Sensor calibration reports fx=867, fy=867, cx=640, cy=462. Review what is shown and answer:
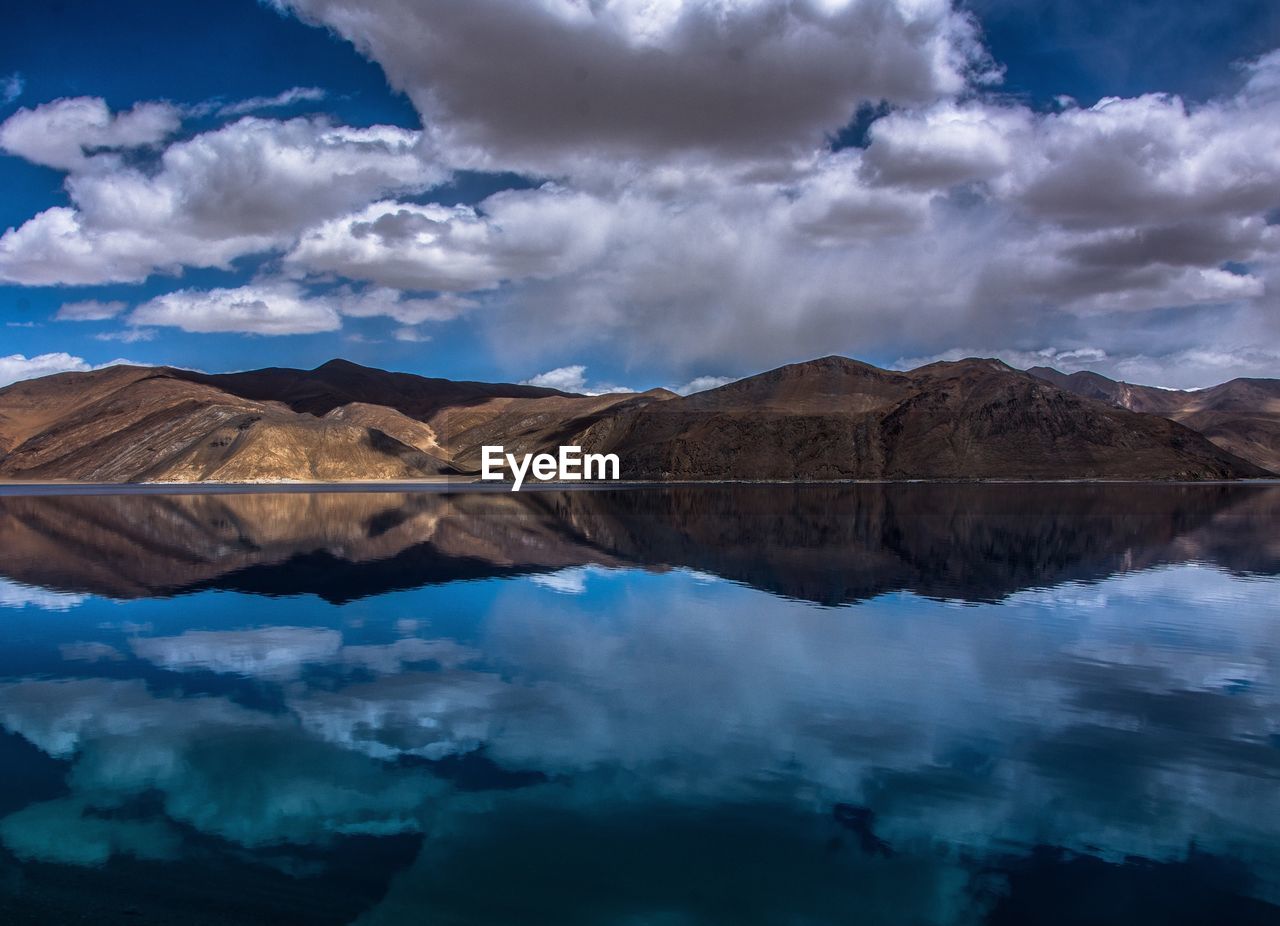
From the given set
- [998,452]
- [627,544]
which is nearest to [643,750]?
[627,544]

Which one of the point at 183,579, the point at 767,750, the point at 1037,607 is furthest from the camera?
the point at 183,579

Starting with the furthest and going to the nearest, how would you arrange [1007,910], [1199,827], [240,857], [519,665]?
1. [519,665]
2. [1199,827]
3. [240,857]
4. [1007,910]

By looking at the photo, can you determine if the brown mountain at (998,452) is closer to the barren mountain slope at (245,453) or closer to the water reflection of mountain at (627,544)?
the barren mountain slope at (245,453)

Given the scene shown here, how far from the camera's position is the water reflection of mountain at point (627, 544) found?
3875 centimetres

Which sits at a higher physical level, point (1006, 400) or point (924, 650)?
point (1006, 400)

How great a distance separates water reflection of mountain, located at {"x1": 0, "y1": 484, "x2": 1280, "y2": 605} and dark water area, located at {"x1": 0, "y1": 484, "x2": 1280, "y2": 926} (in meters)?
1.55

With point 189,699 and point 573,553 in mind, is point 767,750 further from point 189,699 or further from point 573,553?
point 573,553

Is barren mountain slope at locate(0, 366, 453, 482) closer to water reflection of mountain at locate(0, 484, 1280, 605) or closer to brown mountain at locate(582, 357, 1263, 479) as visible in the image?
brown mountain at locate(582, 357, 1263, 479)

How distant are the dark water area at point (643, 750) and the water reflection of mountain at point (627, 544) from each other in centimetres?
155

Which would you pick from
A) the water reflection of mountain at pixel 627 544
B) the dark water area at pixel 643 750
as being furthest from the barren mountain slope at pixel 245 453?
the dark water area at pixel 643 750

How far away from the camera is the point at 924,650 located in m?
24.2

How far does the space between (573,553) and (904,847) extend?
122ft

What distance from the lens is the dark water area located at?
1120 centimetres

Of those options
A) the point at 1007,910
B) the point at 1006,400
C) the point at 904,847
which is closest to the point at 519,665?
the point at 904,847
